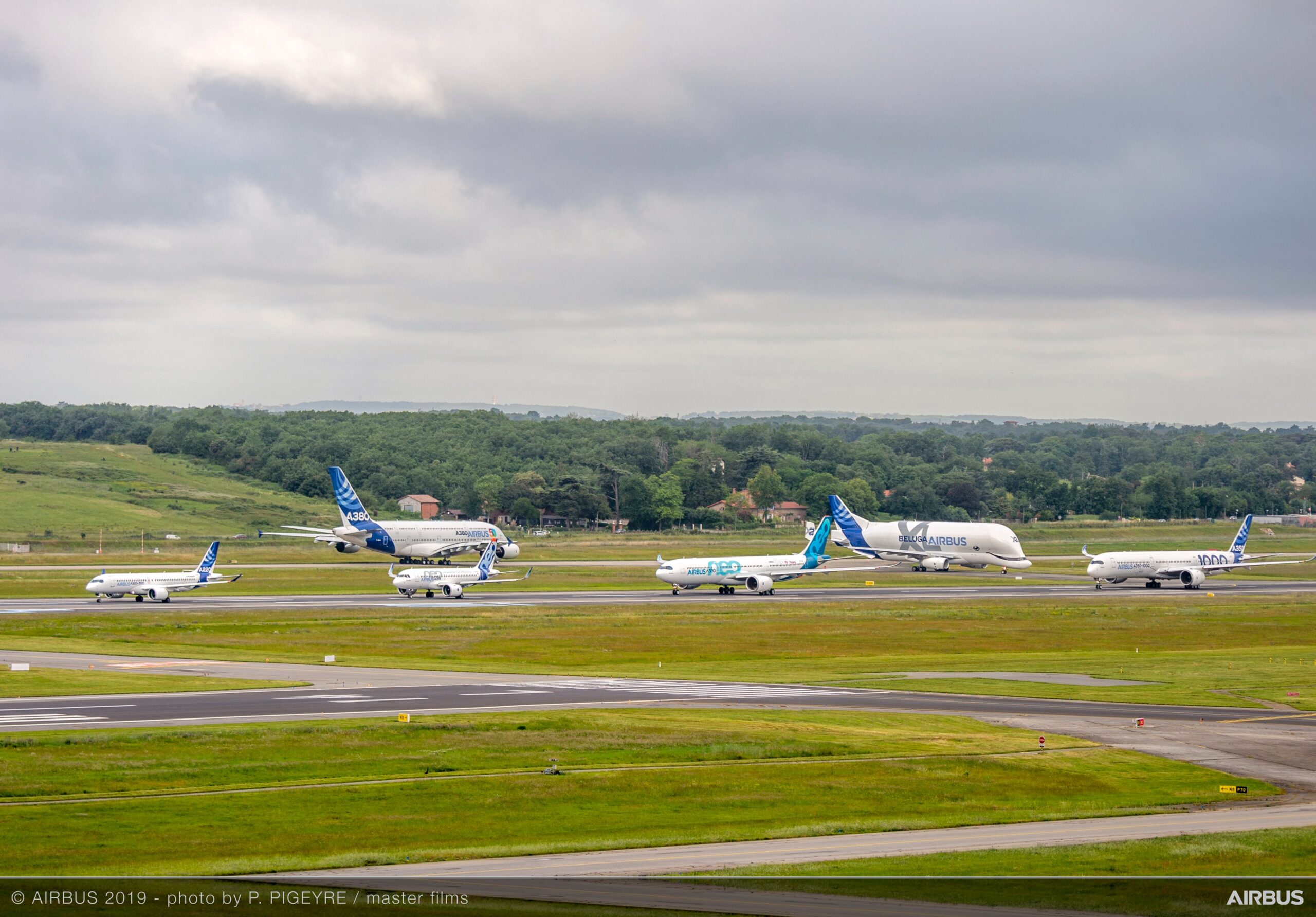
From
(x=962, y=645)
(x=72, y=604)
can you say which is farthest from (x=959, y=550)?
(x=72, y=604)

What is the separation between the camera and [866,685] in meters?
54.8

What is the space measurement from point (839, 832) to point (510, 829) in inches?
305

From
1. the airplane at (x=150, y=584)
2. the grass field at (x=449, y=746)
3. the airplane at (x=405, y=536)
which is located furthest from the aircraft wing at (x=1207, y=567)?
the airplane at (x=150, y=584)

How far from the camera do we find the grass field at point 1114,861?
23766mm

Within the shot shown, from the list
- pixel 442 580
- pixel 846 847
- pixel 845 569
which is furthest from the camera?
pixel 845 569

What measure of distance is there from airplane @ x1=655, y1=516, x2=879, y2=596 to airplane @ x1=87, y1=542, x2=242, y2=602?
39024mm

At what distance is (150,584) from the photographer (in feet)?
321

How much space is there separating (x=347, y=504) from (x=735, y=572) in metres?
48.9

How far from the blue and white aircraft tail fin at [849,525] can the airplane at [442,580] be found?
55.1 meters

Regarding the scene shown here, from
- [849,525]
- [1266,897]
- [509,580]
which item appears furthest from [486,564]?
[1266,897]

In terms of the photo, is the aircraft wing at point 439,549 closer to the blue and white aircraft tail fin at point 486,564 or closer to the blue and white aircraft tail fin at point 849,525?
the blue and white aircraft tail fin at point 486,564

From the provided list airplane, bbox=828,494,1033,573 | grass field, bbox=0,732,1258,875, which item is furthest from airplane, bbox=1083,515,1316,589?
grass field, bbox=0,732,1258,875

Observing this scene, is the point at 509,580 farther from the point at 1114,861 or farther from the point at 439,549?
the point at 1114,861

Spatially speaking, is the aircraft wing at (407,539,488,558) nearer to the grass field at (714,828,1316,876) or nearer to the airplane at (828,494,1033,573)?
the airplane at (828,494,1033,573)
